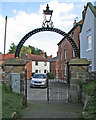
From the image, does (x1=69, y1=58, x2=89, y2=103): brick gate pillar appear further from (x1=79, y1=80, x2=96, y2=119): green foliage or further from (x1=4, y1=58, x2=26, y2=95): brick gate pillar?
(x1=4, y1=58, x2=26, y2=95): brick gate pillar

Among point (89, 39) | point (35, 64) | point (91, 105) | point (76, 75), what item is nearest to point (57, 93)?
point (76, 75)

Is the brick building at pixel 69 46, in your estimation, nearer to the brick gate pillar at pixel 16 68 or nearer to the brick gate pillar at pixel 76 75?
the brick gate pillar at pixel 76 75

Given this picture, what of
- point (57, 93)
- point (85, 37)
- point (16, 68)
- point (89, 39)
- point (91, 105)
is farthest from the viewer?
point (85, 37)

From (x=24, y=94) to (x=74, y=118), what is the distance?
3.65 metres

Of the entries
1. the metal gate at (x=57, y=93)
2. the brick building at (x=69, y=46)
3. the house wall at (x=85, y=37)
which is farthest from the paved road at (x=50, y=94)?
the house wall at (x=85, y=37)

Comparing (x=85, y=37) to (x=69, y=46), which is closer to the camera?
(x=85, y=37)

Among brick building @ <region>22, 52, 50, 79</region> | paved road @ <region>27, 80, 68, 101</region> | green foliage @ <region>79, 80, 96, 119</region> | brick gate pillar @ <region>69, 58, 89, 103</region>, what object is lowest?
paved road @ <region>27, 80, 68, 101</region>

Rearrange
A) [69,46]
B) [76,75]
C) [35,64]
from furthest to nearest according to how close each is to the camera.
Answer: [35,64], [69,46], [76,75]

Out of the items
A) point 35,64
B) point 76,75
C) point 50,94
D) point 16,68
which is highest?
point 35,64

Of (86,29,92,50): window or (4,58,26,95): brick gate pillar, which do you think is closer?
(4,58,26,95): brick gate pillar

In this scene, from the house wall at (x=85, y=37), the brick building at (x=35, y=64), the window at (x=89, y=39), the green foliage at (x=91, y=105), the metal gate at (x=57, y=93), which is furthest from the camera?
the brick building at (x=35, y=64)

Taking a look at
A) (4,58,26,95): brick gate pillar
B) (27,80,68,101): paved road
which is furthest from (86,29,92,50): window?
(4,58,26,95): brick gate pillar

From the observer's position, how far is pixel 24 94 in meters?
8.48

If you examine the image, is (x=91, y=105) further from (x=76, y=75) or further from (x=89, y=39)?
(x=89, y=39)
